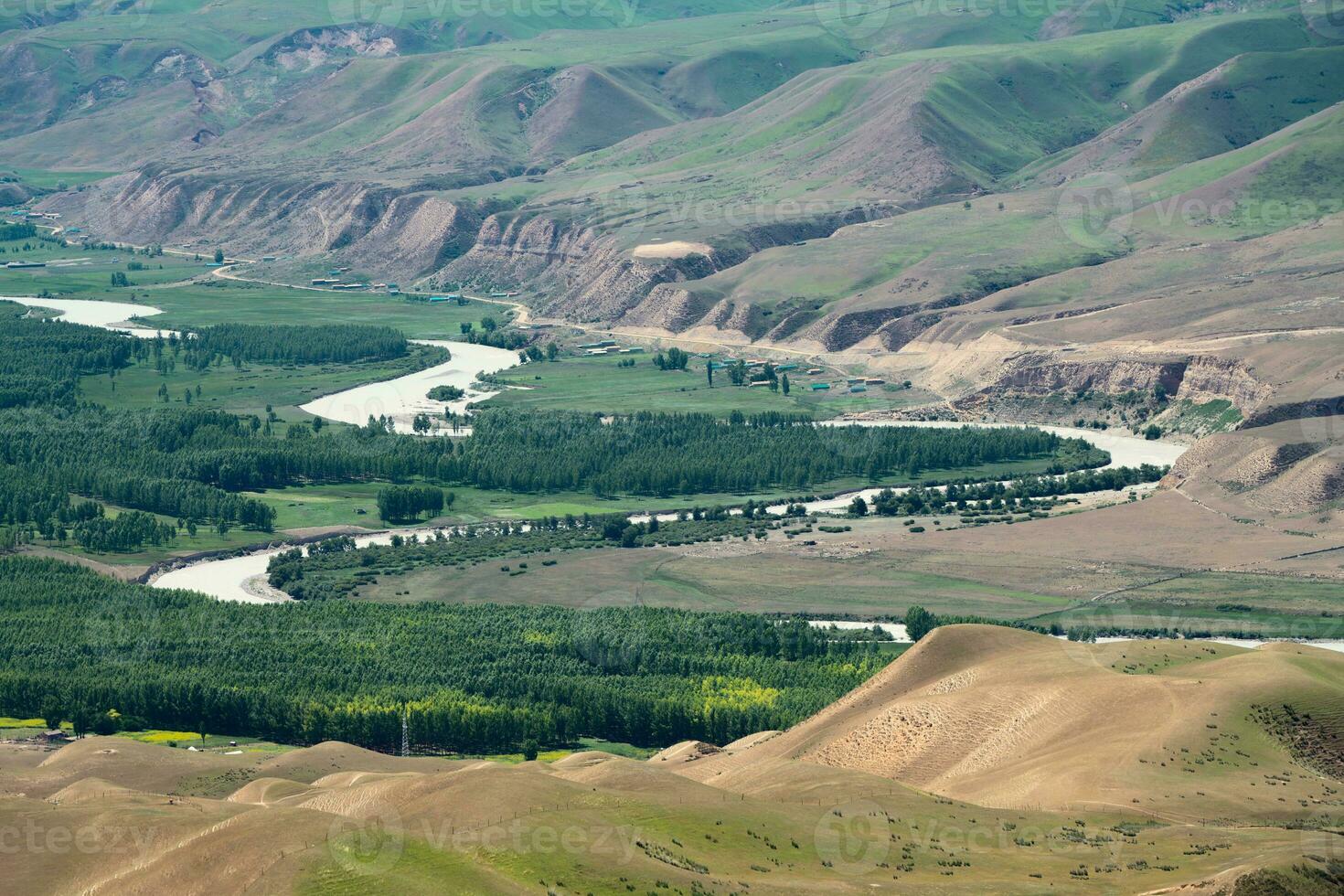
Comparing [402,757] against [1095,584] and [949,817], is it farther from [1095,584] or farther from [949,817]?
[1095,584]

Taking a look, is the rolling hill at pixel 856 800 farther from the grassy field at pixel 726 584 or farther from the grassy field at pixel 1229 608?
the grassy field at pixel 726 584

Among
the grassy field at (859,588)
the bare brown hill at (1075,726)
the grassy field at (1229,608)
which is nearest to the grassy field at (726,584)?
the grassy field at (859,588)

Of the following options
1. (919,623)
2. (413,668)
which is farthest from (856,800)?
(919,623)

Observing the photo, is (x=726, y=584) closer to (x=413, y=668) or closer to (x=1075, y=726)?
(x=413, y=668)

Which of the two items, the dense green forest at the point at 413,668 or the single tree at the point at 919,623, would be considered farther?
the single tree at the point at 919,623

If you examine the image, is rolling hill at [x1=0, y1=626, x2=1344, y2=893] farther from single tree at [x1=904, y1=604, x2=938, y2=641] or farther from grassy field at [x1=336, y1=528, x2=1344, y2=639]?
grassy field at [x1=336, y1=528, x2=1344, y2=639]

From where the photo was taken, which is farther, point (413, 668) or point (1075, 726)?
point (413, 668)

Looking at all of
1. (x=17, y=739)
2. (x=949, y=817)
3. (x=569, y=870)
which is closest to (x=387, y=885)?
(x=569, y=870)

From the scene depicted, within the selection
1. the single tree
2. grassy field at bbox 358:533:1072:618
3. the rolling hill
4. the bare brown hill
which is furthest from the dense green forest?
the bare brown hill
